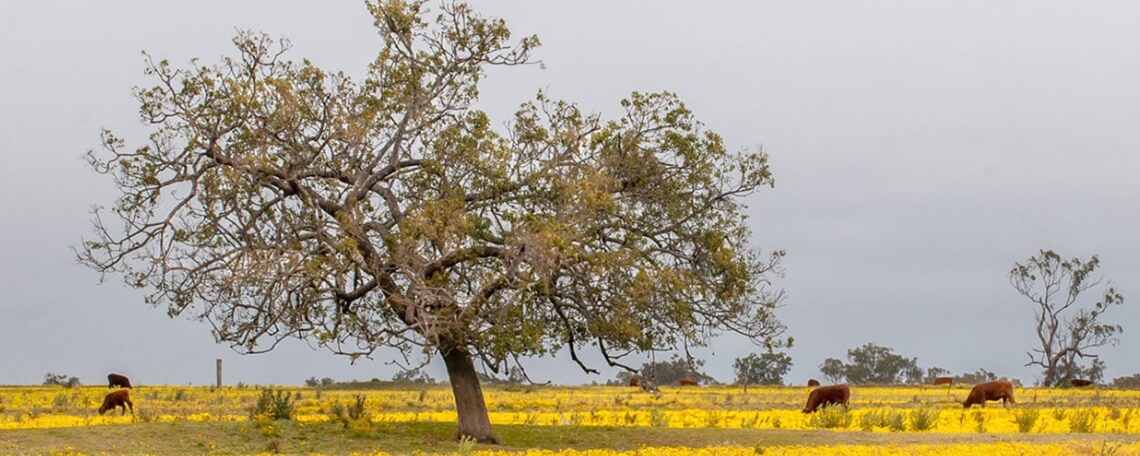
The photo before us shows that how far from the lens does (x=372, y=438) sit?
97.3 feet

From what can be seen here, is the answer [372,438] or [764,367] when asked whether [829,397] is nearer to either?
[372,438]

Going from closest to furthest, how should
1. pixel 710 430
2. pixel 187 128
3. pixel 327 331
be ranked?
pixel 327 331
pixel 187 128
pixel 710 430

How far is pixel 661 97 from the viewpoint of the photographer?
28.8 m

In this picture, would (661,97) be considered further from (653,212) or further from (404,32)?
(404,32)

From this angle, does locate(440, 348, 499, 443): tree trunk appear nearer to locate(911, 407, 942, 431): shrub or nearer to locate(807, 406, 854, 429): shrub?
locate(807, 406, 854, 429): shrub

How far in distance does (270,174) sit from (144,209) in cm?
308

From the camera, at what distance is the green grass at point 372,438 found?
26906 millimetres

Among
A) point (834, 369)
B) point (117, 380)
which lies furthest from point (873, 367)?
point (117, 380)

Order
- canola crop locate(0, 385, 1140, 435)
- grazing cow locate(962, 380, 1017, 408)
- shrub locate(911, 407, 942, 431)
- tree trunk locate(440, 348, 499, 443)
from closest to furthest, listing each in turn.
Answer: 1. tree trunk locate(440, 348, 499, 443)
2. shrub locate(911, 407, 942, 431)
3. canola crop locate(0, 385, 1140, 435)
4. grazing cow locate(962, 380, 1017, 408)

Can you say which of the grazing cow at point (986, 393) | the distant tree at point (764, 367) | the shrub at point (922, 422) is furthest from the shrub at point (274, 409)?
the distant tree at point (764, 367)

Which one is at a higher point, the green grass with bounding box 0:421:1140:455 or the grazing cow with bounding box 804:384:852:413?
the grazing cow with bounding box 804:384:852:413

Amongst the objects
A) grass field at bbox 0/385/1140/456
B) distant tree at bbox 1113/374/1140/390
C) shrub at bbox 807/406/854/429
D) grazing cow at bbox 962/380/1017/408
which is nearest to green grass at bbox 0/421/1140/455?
grass field at bbox 0/385/1140/456

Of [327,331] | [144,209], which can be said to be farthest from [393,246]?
[144,209]

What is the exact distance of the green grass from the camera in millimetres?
26906
